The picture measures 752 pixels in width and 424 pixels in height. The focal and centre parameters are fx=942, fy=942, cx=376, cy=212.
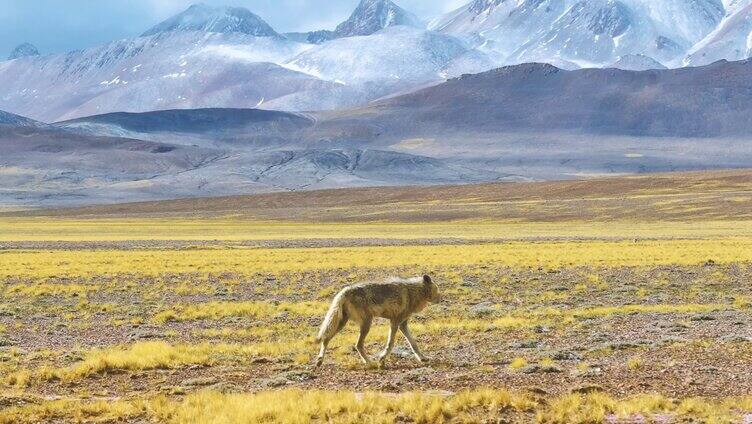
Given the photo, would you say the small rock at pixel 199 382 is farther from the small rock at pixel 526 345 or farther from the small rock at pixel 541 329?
the small rock at pixel 541 329

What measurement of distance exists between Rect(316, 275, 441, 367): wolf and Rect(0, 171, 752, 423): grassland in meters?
0.53

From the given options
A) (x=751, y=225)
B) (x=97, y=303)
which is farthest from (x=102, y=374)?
(x=751, y=225)

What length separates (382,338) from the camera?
1977 cm

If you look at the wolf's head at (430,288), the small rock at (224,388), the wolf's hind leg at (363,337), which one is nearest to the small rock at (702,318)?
the wolf's head at (430,288)

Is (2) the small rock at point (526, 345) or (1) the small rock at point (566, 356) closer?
(1) the small rock at point (566, 356)

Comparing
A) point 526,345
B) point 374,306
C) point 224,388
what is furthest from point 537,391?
point 526,345

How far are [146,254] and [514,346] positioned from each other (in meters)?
39.9

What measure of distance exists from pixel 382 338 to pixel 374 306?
441 cm

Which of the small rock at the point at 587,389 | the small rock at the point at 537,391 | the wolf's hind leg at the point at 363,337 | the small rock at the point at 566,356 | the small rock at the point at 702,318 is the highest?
the wolf's hind leg at the point at 363,337

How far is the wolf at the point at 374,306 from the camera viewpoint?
50.2 feet

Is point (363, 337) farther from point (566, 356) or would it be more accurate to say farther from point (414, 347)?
point (566, 356)

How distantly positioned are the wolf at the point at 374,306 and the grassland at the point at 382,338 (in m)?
0.53

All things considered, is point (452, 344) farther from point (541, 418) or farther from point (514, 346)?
point (541, 418)

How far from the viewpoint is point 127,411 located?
12484mm
